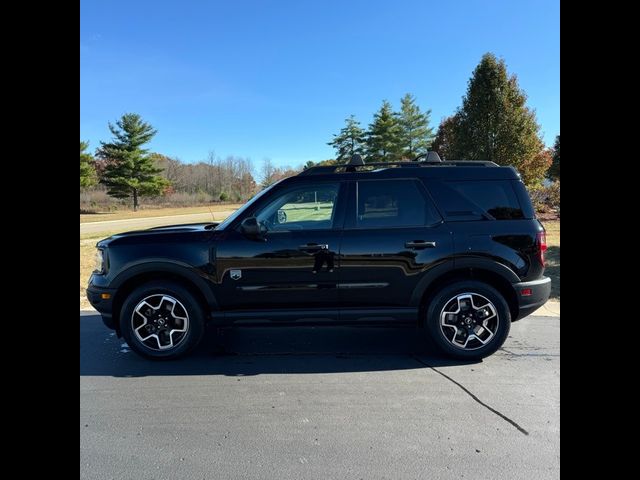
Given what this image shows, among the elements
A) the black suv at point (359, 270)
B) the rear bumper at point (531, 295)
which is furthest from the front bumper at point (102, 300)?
the rear bumper at point (531, 295)

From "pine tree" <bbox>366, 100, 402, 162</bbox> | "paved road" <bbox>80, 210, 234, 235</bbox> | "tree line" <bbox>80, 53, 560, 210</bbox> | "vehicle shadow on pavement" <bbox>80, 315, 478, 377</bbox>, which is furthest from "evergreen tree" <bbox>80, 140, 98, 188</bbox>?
"vehicle shadow on pavement" <bbox>80, 315, 478, 377</bbox>

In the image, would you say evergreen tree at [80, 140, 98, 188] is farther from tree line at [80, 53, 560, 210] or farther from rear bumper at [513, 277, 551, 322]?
rear bumper at [513, 277, 551, 322]

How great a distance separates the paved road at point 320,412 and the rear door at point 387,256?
66 centimetres

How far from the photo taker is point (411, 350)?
4.36 meters

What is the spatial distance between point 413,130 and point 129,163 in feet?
97.3

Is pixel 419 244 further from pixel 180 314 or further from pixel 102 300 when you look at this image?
pixel 102 300

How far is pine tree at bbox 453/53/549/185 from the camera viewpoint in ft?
54.5

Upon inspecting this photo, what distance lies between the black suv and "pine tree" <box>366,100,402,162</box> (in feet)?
120

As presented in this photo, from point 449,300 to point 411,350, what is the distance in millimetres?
744

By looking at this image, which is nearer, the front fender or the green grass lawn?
the front fender

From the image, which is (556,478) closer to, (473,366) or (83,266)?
(473,366)

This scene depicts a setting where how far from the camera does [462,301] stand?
13.2 ft

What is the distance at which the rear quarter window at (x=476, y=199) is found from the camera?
4059 millimetres
